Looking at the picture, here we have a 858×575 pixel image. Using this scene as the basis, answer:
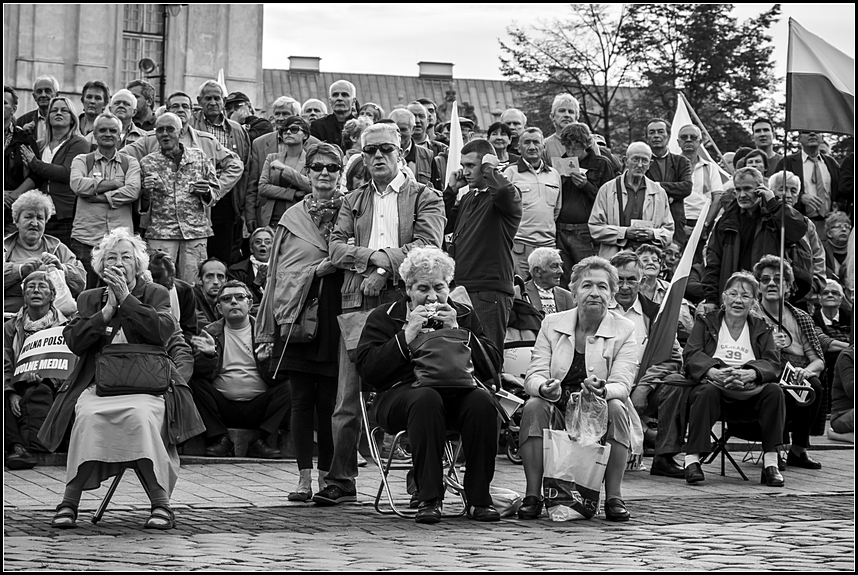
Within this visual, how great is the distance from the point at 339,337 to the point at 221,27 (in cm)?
2661

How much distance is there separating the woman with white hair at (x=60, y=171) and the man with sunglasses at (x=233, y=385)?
8.81ft

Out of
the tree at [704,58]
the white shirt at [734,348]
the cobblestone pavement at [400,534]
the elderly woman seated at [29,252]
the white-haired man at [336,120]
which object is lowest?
the cobblestone pavement at [400,534]

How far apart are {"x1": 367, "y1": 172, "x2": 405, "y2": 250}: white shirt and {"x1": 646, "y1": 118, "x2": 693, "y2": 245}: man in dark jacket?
590 cm

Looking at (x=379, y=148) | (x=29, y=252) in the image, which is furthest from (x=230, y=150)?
(x=379, y=148)

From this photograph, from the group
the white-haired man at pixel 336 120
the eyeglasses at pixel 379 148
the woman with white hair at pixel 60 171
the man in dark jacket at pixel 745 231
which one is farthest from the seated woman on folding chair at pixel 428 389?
the white-haired man at pixel 336 120

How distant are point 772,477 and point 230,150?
6.63 meters

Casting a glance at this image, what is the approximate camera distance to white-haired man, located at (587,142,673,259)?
13.4 meters

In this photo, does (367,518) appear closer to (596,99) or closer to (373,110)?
(373,110)

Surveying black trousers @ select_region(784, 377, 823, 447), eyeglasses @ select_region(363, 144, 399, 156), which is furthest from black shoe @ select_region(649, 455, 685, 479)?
eyeglasses @ select_region(363, 144, 399, 156)

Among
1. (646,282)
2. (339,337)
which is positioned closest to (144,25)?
(646,282)

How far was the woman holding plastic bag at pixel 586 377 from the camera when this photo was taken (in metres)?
8.88

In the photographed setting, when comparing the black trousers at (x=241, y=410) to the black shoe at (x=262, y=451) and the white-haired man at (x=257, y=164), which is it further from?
the white-haired man at (x=257, y=164)

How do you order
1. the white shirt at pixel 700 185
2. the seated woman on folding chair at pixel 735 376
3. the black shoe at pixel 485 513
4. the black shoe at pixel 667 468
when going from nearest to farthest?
the black shoe at pixel 485 513 < the seated woman on folding chair at pixel 735 376 < the black shoe at pixel 667 468 < the white shirt at pixel 700 185

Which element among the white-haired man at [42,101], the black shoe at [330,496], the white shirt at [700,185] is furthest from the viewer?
the white shirt at [700,185]
